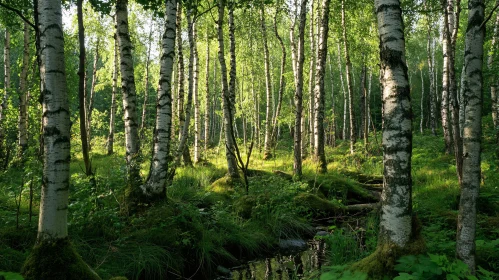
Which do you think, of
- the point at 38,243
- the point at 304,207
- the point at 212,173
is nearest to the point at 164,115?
the point at 38,243

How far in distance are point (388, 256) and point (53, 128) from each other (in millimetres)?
3232

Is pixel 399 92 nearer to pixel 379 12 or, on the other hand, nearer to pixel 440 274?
pixel 379 12

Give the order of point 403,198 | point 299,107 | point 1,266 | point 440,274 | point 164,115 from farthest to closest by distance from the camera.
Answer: point 299,107
point 164,115
point 1,266
point 403,198
point 440,274

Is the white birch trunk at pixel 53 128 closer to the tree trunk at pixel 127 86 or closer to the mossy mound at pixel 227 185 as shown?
the tree trunk at pixel 127 86

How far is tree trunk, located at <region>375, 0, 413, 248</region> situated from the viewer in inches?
118

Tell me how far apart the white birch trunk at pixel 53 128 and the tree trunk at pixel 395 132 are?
2997 mm

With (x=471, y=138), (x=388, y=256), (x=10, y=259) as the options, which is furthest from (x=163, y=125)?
(x=471, y=138)

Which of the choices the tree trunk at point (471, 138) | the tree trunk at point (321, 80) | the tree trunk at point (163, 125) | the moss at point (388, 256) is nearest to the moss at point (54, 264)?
the tree trunk at point (163, 125)

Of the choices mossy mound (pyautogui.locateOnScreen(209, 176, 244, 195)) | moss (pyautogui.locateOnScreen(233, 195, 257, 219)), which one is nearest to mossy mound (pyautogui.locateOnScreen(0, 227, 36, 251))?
moss (pyautogui.locateOnScreen(233, 195, 257, 219))

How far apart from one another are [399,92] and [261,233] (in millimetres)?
3757

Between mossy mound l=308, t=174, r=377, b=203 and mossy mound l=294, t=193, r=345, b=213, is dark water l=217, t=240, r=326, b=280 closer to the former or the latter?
mossy mound l=294, t=193, r=345, b=213

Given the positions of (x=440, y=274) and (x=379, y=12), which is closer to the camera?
(x=440, y=274)

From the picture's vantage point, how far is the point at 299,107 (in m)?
10.1

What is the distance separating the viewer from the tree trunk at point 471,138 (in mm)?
3053
